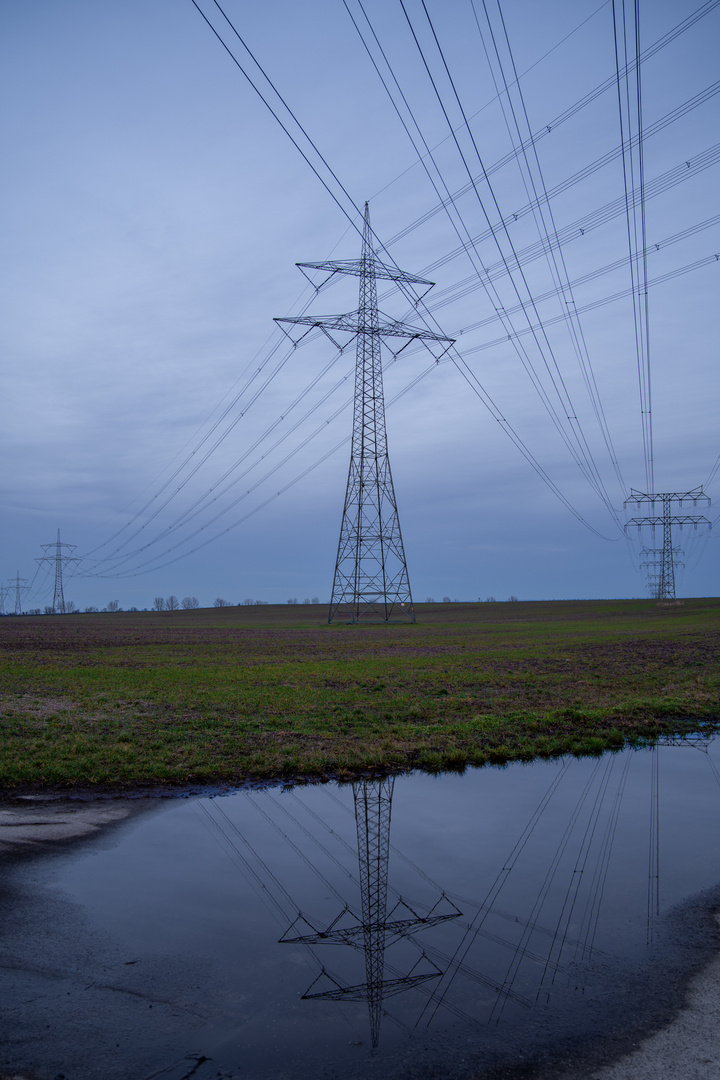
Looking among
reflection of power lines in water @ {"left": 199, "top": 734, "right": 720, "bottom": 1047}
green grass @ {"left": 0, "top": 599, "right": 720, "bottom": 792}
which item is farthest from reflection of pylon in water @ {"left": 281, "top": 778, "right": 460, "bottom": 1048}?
green grass @ {"left": 0, "top": 599, "right": 720, "bottom": 792}

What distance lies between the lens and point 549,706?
20281 mm

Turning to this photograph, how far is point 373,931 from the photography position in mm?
7246

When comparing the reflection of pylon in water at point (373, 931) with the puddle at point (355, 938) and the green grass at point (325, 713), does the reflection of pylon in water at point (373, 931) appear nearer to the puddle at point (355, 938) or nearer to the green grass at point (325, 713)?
the puddle at point (355, 938)

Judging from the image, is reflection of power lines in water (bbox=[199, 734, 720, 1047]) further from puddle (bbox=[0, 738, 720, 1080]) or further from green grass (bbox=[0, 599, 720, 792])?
green grass (bbox=[0, 599, 720, 792])

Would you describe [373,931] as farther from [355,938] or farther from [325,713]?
[325,713]

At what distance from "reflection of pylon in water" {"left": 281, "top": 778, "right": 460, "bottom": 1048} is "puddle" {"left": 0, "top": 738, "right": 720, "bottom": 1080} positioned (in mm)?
27

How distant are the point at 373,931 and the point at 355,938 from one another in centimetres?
25

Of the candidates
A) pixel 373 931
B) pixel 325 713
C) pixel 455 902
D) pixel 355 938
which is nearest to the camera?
pixel 355 938

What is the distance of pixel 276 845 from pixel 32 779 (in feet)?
20.1

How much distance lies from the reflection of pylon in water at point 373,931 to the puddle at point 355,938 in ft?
0.09

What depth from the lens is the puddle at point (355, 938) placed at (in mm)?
5340

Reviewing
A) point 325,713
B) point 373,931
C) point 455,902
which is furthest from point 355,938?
point 325,713

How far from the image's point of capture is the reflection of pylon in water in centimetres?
Result: 610

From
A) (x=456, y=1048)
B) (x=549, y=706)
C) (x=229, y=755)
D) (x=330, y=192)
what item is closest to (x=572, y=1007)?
(x=456, y=1048)
